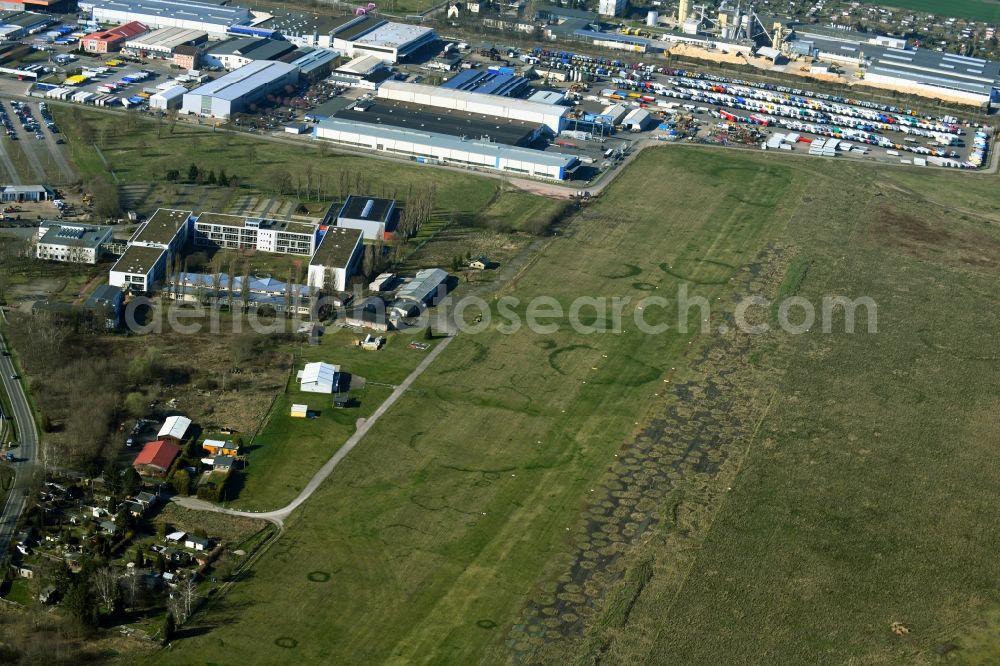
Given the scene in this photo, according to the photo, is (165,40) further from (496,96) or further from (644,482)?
(644,482)

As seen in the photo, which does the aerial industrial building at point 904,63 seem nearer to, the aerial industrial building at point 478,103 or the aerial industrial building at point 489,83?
the aerial industrial building at point 489,83

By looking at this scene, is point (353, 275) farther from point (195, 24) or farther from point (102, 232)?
point (195, 24)

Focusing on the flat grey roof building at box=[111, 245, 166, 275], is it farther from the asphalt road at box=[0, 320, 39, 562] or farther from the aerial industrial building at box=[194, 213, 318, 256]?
the asphalt road at box=[0, 320, 39, 562]

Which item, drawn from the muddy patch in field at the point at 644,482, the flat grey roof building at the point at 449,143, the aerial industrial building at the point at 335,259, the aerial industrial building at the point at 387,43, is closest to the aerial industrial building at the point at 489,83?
the aerial industrial building at the point at 387,43

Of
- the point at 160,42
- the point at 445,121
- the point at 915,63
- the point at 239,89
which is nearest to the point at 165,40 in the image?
the point at 160,42

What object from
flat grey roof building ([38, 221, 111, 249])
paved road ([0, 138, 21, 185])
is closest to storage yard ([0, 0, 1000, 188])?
paved road ([0, 138, 21, 185])

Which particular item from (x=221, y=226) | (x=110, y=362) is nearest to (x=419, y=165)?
(x=221, y=226)
